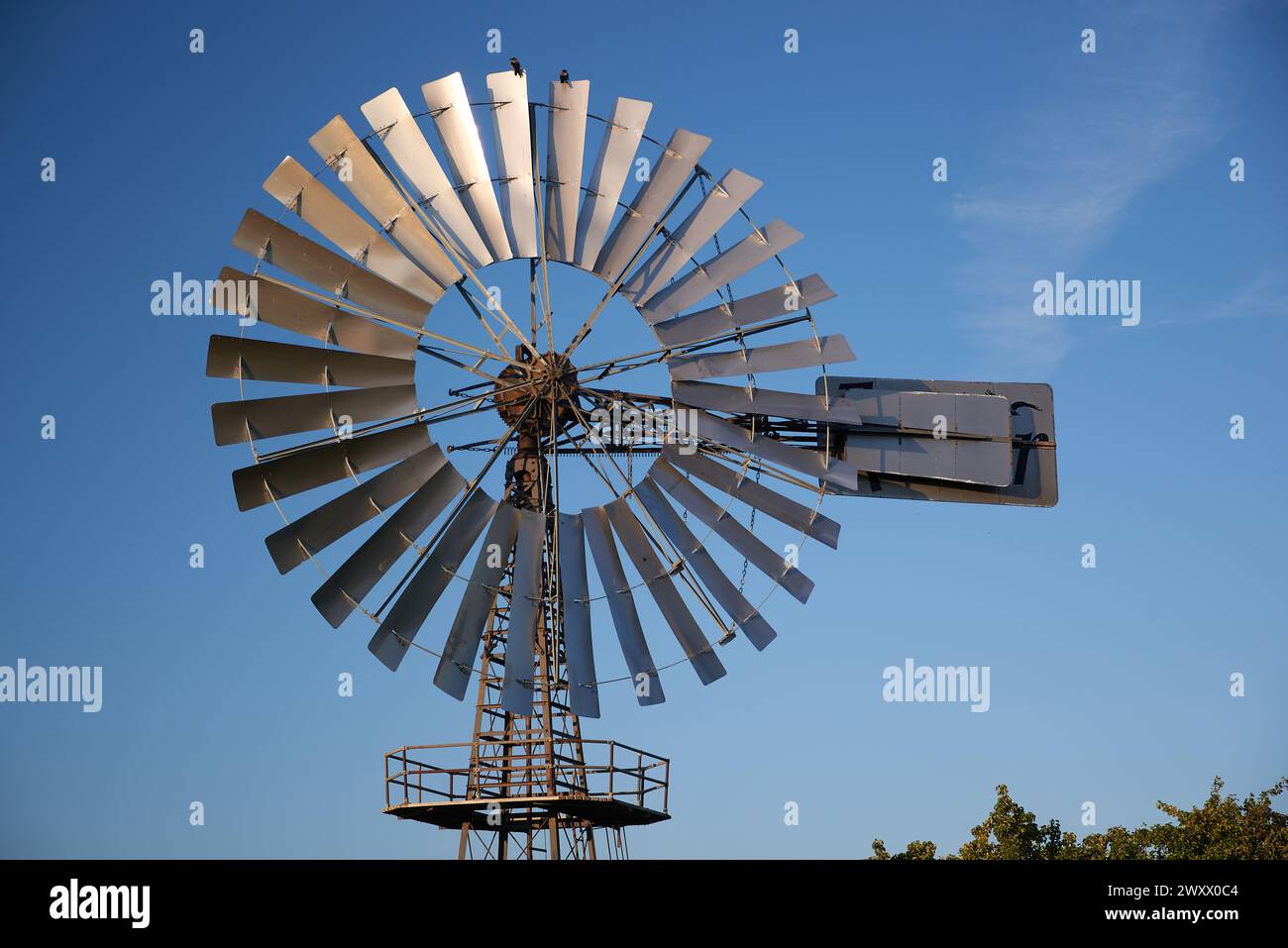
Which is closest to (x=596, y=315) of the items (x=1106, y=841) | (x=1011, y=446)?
(x=1011, y=446)

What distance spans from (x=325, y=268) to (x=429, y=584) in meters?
3.65

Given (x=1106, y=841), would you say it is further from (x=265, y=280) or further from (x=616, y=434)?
(x=265, y=280)

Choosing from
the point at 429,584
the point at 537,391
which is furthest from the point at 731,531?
the point at 429,584

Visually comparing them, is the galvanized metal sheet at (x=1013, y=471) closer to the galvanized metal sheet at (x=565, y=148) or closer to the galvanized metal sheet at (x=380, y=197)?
the galvanized metal sheet at (x=565, y=148)

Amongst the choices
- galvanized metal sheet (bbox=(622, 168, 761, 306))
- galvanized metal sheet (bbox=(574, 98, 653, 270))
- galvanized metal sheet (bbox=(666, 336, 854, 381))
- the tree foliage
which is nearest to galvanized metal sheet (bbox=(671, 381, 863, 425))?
galvanized metal sheet (bbox=(666, 336, 854, 381))

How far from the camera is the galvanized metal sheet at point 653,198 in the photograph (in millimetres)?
16328

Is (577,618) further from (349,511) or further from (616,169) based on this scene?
(616,169)

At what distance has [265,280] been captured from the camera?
49.9 ft

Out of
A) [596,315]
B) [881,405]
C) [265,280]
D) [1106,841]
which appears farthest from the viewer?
[1106,841]

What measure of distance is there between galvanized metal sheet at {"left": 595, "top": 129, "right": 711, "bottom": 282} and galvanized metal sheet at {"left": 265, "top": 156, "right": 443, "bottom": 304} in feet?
6.82

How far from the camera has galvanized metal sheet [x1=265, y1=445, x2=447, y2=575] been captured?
15.2 meters

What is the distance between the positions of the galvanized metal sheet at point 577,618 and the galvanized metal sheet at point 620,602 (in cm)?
17
